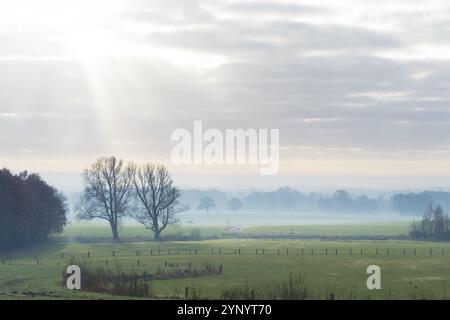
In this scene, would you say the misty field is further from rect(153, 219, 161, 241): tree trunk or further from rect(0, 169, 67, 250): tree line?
rect(153, 219, 161, 241): tree trunk

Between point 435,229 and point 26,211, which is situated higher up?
point 26,211

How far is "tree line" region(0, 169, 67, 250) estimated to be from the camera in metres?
92.2

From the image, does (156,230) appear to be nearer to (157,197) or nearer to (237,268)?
(157,197)

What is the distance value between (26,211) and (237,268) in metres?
39.6

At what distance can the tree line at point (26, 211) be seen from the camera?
3629 inches

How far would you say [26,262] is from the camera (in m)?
76.5

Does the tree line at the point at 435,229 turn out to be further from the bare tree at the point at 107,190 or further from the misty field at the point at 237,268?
the bare tree at the point at 107,190

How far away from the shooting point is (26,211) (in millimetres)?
95938

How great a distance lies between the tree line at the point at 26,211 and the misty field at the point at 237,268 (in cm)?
260

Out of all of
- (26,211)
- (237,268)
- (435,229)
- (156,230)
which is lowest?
(237,268)

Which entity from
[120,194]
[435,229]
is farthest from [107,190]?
[435,229]

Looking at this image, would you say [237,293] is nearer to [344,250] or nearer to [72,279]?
[72,279]
